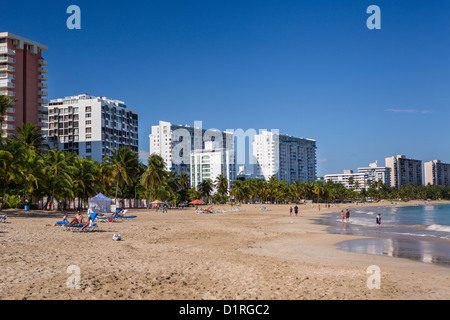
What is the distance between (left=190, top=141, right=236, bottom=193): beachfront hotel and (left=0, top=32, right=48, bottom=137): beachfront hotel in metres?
83.0

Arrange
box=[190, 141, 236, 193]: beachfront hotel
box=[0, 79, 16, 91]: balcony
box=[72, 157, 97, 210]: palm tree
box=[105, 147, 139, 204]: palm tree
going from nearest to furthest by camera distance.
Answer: box=[72, 157, 97, 210]: palm tree < box=[105, 147, 139, 204]: palm tree < box=[0, 79, 16, 91]: balcony < box=[190, 141, 236, 193]: beachfront hotel

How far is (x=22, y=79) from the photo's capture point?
3376 inches

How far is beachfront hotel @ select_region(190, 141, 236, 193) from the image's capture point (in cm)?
16375

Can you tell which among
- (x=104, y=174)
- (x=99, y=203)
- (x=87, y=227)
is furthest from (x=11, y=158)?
(x=104, y=174)

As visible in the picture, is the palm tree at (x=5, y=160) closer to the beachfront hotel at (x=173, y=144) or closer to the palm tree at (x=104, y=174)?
the palm tree at (x=104, y=174)

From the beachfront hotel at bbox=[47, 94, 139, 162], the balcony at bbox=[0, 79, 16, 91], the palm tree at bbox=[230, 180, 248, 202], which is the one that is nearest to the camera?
the balcony at bbox=[0, 79, 16, 91]

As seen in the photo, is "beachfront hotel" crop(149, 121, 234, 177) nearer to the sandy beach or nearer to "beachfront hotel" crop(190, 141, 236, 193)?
"beachfront hotel" crop(190, 141, 236, 193)

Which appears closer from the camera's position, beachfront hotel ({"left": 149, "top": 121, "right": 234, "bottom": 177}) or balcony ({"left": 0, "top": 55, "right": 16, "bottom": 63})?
balcony ({"left": 0, "top": 55, "right": 16, "bottom": 63})

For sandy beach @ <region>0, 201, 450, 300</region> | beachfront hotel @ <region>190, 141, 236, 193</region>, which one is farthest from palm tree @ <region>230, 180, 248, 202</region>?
sandy beach @ <region>0, 201, 450, 300</region>

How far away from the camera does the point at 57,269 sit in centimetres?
1127

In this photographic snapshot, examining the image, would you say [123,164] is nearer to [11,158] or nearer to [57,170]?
[57,170]

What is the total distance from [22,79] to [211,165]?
3539 inches

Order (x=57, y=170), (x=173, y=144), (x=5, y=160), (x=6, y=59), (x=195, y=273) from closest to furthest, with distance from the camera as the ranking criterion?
(x=195, y=273) < (x=5, y=160) < (x=57, y=170) < (x=6, y=59) < (x=173, y=144)

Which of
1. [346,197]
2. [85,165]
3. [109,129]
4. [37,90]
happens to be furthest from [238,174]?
[85,165]
